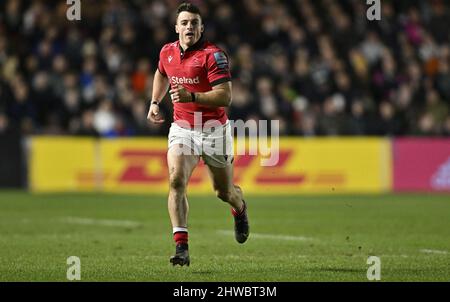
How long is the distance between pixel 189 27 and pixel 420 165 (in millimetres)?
13858

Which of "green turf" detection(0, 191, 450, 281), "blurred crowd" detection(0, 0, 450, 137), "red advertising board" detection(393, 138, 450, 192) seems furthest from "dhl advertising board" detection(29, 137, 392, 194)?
"green turf" detection(0, 191, 450, 281)

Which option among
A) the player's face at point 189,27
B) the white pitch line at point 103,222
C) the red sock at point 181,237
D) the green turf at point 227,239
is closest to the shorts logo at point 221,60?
the player's face at point 189,27

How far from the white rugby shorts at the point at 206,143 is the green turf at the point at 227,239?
3.44 feet

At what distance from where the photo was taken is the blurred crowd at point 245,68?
23047 mm


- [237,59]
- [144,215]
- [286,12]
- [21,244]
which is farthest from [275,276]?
[286,12]

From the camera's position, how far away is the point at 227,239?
1291 cm

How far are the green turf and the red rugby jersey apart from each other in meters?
1.51

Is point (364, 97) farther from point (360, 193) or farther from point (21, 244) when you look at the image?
point (21, 244)

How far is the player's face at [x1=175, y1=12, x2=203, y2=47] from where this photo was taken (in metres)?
9.95

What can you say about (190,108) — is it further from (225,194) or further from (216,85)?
(225,194)

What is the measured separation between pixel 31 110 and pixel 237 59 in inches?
197

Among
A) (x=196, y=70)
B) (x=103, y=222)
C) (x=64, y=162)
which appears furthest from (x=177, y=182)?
(x=64, y=162)

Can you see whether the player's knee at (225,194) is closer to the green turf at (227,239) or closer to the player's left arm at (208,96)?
the green turf at (227,239)

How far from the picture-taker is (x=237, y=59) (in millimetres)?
24344
